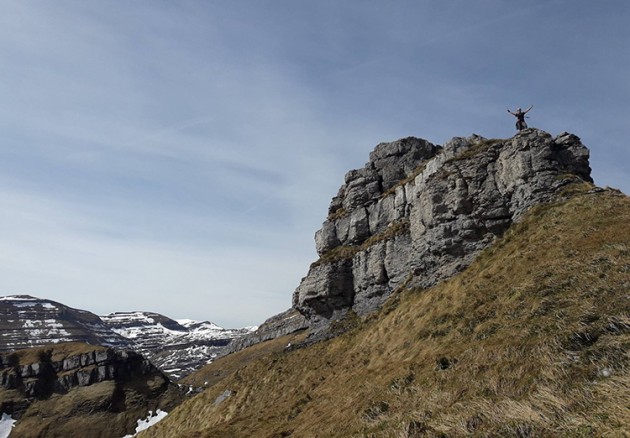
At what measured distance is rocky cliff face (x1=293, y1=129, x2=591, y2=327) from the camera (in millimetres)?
45719

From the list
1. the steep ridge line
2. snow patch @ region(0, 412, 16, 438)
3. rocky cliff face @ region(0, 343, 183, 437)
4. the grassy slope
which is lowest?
snow patch @ region(0, 412, 16, 438)

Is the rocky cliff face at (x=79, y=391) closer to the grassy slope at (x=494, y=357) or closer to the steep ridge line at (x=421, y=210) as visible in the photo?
the grassy slope at (x=494, y=357)

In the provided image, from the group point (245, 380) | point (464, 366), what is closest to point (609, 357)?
point (464, 366)

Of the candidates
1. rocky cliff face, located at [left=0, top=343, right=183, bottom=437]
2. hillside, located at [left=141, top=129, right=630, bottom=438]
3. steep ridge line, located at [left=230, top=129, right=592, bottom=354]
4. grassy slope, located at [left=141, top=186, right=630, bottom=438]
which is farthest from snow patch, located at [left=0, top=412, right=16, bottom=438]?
steep ridge line, located at [left=230, top=129, right=592, bottom=354]

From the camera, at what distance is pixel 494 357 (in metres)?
22.2

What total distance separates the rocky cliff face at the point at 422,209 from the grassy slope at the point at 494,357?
3777 mm

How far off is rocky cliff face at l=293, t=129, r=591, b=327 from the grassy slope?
378 cm

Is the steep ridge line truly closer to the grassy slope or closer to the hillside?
the hillside

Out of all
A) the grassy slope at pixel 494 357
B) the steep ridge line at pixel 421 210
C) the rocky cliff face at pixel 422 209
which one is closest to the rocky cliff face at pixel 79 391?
the grassy slope at pixel 494 357

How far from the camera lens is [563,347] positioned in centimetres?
1880

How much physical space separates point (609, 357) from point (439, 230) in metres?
32.7

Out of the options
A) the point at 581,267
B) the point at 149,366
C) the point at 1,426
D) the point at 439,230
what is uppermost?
the point at 439,230

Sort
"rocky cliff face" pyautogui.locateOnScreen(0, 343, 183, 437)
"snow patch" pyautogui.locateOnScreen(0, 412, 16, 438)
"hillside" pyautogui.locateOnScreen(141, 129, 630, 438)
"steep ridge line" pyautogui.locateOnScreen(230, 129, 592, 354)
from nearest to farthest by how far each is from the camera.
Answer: "hillside" pyautogui.locateOnScreen(141, 129, 630, 438)
"steep ridge line" pyautogui.locateOnScreen(230, 129, 592, 354)
"snow patch" pyautogui.locateOnScreen(0, 412, 16, 438)
"rocky cliff face" pyautogui.locateOnScreen(0, 343, 183, 437)

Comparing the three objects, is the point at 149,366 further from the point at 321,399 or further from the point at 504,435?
the point at 504,435
